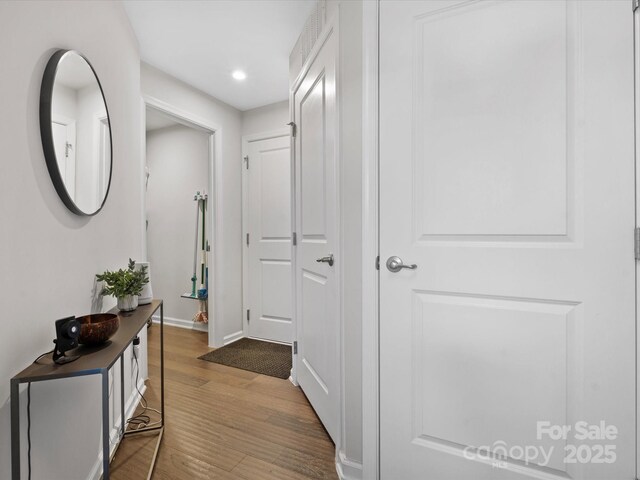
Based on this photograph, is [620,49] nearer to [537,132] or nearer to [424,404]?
[537,132]

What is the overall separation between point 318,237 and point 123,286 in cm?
102

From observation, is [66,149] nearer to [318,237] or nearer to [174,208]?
[318,237]

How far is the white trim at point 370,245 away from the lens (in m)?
1.40

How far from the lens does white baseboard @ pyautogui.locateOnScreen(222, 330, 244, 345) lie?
3.28m

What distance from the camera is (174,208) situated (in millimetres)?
4090

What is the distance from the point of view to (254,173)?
3463 millimetres

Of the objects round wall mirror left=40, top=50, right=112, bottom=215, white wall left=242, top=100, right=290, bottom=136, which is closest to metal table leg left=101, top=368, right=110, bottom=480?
round wall mirror left=40, top=50, right=112, bottom=215

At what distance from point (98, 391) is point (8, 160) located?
1116 millimetres

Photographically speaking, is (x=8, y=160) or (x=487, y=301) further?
(x=487, y=301)

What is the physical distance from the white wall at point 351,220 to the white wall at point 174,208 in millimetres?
2744

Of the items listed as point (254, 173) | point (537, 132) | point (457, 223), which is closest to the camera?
point (537, 132)

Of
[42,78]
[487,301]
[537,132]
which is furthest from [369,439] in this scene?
[42,78]

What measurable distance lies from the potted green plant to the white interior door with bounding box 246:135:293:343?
1.72 m

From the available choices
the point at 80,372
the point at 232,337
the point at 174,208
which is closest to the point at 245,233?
the point at 232,337
